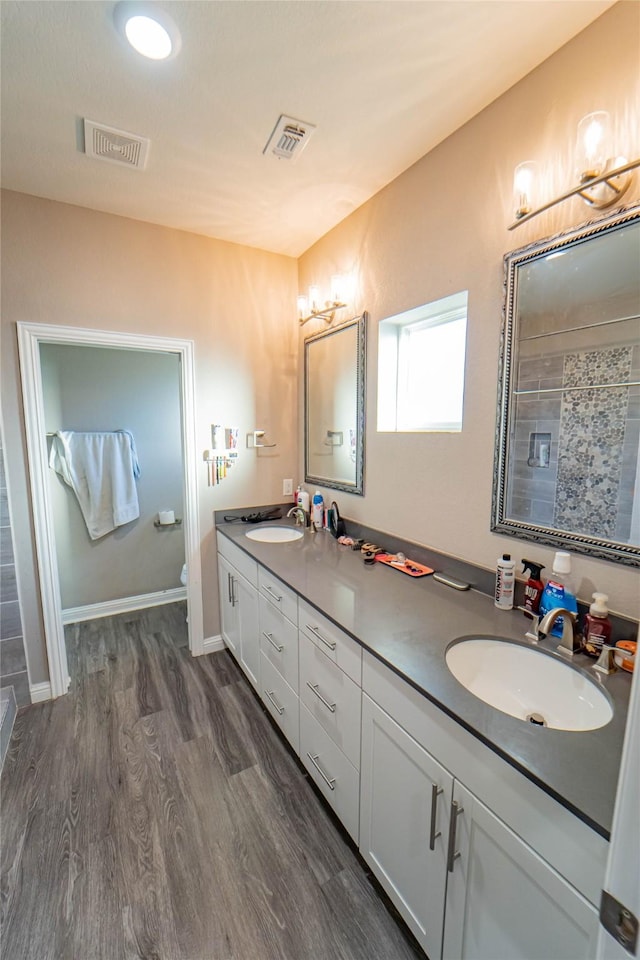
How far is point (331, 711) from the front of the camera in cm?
139

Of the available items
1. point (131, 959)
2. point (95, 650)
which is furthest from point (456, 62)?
point (95, 650)

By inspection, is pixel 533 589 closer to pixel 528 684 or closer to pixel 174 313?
pixel 528 684

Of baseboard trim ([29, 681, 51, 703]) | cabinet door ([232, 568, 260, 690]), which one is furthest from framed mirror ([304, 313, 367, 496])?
baseboard trim ([29, 681, 51, 703])

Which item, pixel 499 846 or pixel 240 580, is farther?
pixel 240 580

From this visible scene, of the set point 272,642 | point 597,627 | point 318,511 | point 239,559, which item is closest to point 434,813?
point 597,627

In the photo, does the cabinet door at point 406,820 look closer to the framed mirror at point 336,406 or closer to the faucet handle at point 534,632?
the faucet handle at point 534,632

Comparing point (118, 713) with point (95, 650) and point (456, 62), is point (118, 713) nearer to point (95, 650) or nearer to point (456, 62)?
point (95, 650)

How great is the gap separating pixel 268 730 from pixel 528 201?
2.41 m

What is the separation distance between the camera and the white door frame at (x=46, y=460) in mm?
1982

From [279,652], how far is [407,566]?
2.30 ft

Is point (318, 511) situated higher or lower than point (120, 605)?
higher

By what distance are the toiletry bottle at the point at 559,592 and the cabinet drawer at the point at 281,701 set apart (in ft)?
3.45

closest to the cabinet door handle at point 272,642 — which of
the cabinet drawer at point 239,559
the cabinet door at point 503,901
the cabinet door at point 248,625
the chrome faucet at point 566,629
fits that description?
the cabinet door at point 248,625

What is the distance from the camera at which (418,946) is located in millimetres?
1119
